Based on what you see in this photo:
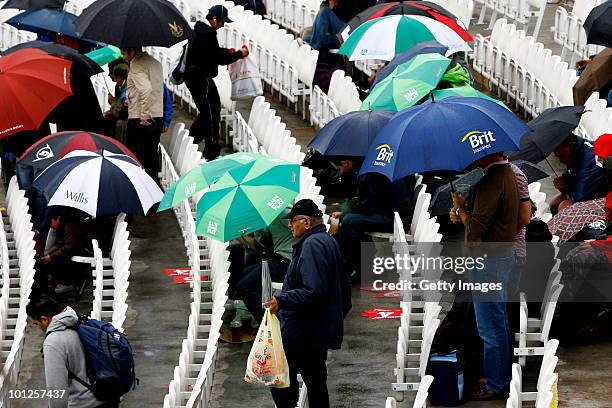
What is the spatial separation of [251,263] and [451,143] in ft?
7.80

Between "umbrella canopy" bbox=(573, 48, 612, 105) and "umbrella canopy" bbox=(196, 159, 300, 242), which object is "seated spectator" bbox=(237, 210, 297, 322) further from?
"umbrella canopy" bbox=(573, 48, 612, 105)

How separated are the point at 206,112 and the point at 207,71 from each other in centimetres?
45

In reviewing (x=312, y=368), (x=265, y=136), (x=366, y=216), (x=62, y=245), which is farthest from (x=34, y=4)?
(x=312, y=368)

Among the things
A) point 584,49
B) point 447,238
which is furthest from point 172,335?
point 584,49

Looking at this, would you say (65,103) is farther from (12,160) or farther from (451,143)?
(451,143)

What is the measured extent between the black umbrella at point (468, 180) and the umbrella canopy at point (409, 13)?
146 inches

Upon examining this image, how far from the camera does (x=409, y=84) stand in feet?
43.5

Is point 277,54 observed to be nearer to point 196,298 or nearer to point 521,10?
point 521,10

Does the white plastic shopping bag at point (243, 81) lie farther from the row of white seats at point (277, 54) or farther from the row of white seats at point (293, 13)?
the row of white seats at point (293, 13)

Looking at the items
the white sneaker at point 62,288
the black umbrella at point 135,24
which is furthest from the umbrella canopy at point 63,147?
the black umbrella at point 135,24

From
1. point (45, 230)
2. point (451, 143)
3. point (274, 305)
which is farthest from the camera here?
point (45, 230)

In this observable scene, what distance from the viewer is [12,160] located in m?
15.7

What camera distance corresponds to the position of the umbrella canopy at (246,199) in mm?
11359

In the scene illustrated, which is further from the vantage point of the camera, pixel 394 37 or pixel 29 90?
pixel 394 37
